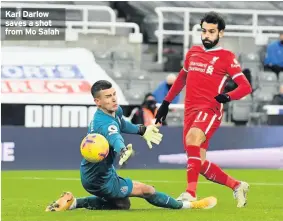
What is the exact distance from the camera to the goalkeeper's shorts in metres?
10.2

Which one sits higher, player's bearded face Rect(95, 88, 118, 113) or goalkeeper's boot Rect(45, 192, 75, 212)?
player's bearded face Rect(95, 88, 118, 113)

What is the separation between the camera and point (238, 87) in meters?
11.6

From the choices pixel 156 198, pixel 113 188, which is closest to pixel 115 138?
pixel 113 188

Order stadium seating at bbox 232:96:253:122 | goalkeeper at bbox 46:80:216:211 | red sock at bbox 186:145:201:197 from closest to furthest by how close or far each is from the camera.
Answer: goalkeeper at bbox 46:80:216:211
red sock at bbox 186:145:201:197
stadium seating at bbox 232:96:253:122

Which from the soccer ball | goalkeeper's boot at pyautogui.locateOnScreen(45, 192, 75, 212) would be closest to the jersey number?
the soccer ball

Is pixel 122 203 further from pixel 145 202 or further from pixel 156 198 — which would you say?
pixel 145 202

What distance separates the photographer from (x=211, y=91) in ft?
38.8

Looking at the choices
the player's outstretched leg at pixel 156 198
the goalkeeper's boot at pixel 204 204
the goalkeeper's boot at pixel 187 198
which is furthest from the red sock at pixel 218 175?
the player's outstretched leg at pixel 156 198

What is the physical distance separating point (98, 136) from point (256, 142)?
403 inches

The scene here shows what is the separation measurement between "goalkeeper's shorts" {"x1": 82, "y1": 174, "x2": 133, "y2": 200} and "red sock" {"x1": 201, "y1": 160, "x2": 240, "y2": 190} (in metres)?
1.63

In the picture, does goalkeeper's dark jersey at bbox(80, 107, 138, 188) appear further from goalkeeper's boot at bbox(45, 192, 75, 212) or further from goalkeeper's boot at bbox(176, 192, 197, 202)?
goalkeeper's boot at bbox(176, 192, 197, 202)

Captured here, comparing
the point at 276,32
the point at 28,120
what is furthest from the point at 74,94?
the point at 276,32

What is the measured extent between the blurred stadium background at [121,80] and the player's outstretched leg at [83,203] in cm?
500

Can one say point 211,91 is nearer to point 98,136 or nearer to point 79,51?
point 98,136
